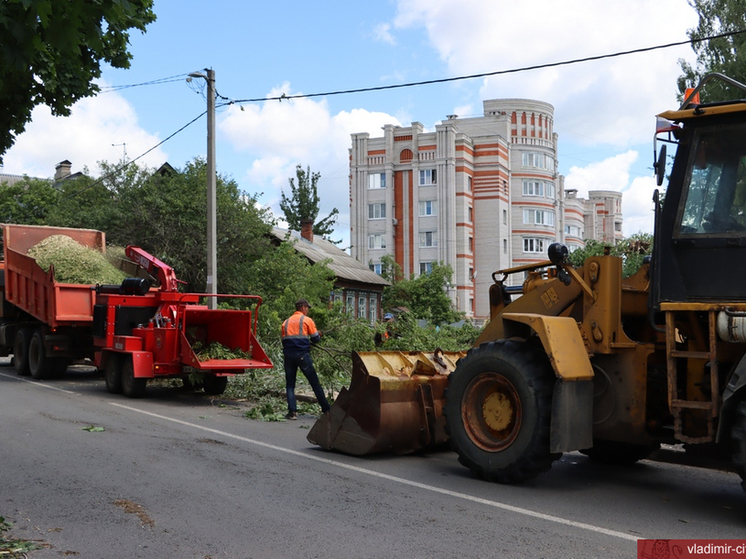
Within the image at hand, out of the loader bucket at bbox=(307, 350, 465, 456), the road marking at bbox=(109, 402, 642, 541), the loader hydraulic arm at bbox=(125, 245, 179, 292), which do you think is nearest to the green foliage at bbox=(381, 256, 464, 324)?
Result: the loader hydraulic arm at bbox=(125, 245, 179, 292)

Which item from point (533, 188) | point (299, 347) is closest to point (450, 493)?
point (299, 347)

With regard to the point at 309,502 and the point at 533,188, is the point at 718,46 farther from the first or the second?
the point at 533,188

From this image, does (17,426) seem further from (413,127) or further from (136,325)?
(413,127)

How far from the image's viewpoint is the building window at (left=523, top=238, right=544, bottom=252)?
2872 inches

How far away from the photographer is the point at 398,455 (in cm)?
913

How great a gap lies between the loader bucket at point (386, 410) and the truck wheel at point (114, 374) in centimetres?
657

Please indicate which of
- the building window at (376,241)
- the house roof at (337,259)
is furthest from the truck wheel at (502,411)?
the building window at (376,241)

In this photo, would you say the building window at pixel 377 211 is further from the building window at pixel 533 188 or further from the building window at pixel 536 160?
the building window at pixel 536 160

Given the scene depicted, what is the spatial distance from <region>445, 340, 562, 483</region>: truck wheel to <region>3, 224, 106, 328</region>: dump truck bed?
33.6 feet

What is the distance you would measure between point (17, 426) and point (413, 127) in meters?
59.0

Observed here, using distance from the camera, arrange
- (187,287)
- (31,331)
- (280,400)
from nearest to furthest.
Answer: (280,400)
(31,331)
(187,287)

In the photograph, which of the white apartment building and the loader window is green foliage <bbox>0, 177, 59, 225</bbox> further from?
the loader window

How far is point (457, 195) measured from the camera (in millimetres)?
67188

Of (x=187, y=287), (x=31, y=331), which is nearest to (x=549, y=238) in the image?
(x=187, y=287)
